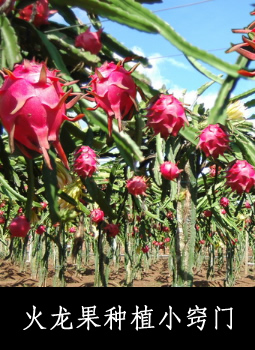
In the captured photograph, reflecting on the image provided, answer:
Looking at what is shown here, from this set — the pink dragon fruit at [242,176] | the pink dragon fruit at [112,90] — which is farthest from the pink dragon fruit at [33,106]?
the pink dragon fruit at [242,176]

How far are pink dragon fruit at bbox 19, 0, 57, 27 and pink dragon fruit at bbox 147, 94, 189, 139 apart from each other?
19cm

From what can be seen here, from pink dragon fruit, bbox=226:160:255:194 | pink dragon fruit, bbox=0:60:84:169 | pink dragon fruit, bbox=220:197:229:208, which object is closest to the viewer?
pink dragon fruit, bbox=0:60:84:169

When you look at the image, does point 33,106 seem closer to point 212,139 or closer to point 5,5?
point 5,5

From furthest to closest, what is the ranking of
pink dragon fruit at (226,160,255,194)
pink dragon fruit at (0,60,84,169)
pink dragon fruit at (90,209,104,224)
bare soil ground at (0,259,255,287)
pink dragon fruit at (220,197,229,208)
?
bare soil ground at (0,259,255,287), pink dragon fruit at (220,197,229,208), pink dragon fruit at (90,209,104,224), pink dragon fruit at (226,160,255,194), pink dragon fruit at (0,60,84,169)

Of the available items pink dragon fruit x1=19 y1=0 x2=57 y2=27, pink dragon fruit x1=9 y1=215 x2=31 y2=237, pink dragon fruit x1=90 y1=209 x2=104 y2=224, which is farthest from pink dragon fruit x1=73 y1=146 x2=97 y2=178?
pink dragon fruit x1=90 y1=209 x2=104 y2=224

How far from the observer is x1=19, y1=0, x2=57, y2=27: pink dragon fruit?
536mm

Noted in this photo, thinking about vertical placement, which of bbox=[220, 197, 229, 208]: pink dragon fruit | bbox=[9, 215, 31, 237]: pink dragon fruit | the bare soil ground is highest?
bbox=[220, 197, 229, 208]: pink dragon fruit

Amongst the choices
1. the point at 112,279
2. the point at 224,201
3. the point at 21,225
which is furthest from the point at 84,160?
the point at 112,279

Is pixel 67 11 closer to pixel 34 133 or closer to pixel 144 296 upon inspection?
pixel 34 133

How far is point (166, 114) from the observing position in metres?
0.53

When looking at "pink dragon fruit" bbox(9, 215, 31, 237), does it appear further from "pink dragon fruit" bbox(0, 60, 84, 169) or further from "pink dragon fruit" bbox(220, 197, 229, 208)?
"pink dragon fruit" bbox(220, 197, 229, 208)

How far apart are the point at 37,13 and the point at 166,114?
0.73ft

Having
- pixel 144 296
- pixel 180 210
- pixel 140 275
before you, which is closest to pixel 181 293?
pixel 144 296

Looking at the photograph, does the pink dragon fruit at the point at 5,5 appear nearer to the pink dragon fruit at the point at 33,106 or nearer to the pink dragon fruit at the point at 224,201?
the pink dragon fruit at the point at 33,106
